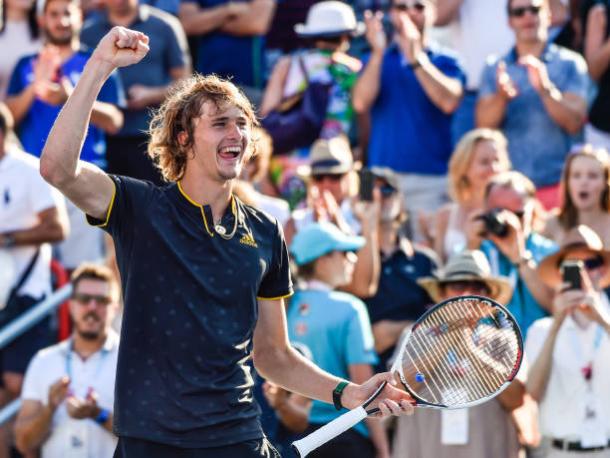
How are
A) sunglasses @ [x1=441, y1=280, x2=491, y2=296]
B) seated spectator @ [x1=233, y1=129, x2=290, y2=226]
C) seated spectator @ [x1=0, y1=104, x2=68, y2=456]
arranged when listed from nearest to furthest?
1. sunglasses @ [x1=441, y1=280, x2=491, y2=296]
2. seated spectator @ [x1=233, y1=129, x2=290, y2=226]
3. seated spectator @ [x1=0, y1=104, x2=68, y2=456]

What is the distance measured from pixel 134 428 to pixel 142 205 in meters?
0.72

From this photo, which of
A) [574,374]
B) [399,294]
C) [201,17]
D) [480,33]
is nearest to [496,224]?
[399,294]

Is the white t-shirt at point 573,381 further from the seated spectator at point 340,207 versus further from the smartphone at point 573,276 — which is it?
the seated spectator at point 340,207

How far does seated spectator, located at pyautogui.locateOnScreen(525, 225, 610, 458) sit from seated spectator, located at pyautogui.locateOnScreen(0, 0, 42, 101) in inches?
182

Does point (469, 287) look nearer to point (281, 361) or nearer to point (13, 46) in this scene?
point (281, 361)

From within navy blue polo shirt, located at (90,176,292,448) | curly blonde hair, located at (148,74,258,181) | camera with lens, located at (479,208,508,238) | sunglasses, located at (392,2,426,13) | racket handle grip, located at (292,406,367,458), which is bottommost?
camera with lens, located at (479,208,508,238)

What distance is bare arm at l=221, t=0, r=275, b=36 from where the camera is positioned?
1127 cm

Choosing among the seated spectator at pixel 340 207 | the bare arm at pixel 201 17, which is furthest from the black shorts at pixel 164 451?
the bare arm at pixel 201 17

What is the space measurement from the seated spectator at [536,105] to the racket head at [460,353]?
444 cm

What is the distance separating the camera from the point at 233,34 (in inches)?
446

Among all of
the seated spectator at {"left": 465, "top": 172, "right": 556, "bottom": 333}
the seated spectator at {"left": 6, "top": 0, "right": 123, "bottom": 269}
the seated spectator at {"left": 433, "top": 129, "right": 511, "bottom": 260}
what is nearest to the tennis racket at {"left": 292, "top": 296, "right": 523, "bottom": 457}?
the seated spectator at {"left": 465, "top": 172, "right": 556, "bottom": 333}

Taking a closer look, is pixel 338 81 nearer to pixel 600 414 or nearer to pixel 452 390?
pixel 600 414

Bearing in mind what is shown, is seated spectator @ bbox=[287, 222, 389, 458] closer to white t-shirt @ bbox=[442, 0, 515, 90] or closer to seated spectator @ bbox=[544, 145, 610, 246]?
seated spectator @ bbox=[544, 145, 610, 246]

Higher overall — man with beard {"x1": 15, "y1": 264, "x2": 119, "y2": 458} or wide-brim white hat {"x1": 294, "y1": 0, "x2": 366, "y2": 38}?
wide-brim white hat {"x1": 294, "y1": 0, "x2": 366, "y2": 38}
